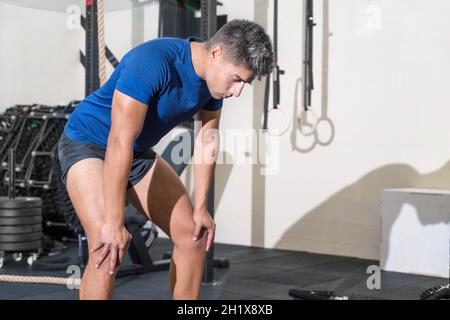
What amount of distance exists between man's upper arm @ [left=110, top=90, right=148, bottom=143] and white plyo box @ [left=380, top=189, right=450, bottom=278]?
9.40ft

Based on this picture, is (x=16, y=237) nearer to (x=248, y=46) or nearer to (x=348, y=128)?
(x=348, y=128)

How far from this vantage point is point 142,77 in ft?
5.82

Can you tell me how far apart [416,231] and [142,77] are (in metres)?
2.98

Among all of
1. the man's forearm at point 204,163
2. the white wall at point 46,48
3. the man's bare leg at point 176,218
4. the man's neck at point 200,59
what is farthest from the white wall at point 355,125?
the man's neck at point 200,59

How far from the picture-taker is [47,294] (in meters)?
3.61

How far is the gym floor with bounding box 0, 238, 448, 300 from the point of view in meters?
3.64

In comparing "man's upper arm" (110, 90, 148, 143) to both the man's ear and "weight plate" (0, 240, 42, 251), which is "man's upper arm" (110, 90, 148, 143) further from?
Answer: "weight plate" (0, 240, 42, 251)

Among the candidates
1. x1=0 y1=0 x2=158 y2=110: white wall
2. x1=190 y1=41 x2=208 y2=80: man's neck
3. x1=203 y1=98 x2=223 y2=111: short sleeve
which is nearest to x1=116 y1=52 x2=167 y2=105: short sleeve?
x1=190 y1=41 x2=208 y2=80: man's neck

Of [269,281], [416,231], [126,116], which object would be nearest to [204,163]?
[126,116]

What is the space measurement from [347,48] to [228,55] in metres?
3.33

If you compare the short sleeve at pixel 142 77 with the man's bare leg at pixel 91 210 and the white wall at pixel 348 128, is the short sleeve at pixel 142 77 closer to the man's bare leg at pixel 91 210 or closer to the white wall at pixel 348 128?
the man's bare leg at pixel 91 210

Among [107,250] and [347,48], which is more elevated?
[347,48]
